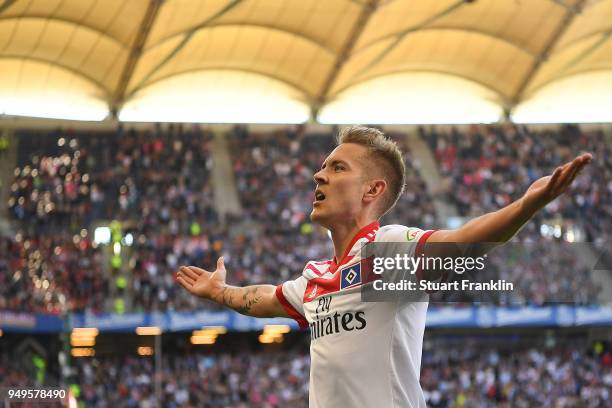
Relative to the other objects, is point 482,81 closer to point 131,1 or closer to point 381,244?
point 131,1

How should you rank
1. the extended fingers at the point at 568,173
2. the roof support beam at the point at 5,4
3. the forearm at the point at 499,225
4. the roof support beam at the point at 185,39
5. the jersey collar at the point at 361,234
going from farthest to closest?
the roof support beam at the point at 185,39 → the roof support beam at the point at 5,4 → the jersey collar at the point at 361,234 → the forearm at the point at 499,225 → the extended fingers at the point at 568,173

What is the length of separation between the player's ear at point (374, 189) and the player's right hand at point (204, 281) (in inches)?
34.9

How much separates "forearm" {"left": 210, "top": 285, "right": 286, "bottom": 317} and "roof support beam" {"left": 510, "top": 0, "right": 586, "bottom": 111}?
2574 centimetres

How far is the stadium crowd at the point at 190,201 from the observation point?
23688 mm

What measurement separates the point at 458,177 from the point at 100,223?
10.7m

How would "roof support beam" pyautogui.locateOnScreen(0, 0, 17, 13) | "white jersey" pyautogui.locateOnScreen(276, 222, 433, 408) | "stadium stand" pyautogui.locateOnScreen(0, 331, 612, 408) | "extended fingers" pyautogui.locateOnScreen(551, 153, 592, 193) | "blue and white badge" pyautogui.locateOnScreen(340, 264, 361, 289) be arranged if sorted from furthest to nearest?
"roof support beam" pyautogui.locateOnScreen(0, 0, 17, 13) < "stadium stand" pyautogui.locateOnScreen(0, 331, 612, 408) < "blue and white badge" pyautogui.locateOnScreen(340, 264, 361, 289) < "white jersey" pyautogui.locateOnScreen(276, 222, 433, 408) < "extended fingers" pyautogui.locateOnScreen(551, 153, 592, 193)

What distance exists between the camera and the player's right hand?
4080mm

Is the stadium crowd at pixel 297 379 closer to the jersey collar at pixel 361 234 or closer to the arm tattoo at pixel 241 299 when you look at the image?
the arm tattoo at pixel 241 299

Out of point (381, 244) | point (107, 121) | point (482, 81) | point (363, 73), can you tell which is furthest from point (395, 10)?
point (381, 244)

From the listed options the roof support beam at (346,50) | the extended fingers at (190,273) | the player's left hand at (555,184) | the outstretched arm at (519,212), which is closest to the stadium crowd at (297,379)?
the roof support beam at (346,50)

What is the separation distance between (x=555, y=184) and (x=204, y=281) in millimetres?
1943

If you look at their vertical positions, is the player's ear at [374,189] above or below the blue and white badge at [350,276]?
above

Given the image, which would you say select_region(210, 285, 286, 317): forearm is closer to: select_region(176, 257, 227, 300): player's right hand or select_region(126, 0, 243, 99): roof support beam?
select_region(176, 257, 227, 300): player's right hand

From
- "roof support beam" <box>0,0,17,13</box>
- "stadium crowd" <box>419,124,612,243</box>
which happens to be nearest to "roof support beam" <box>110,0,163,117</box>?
"roof support beam" <box>0,0,17,13</box>
